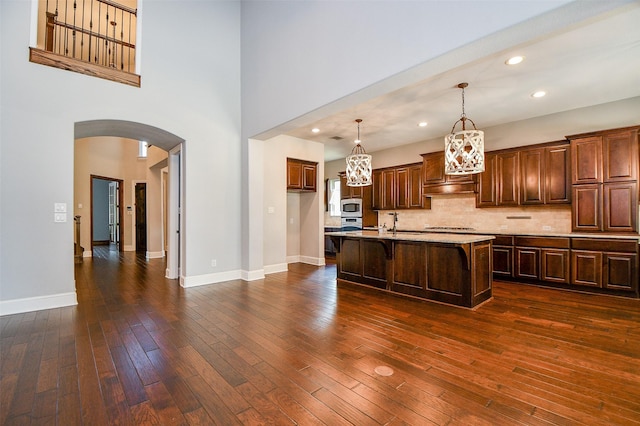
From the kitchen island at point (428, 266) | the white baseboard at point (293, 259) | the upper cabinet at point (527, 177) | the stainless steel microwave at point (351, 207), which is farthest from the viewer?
the stainless steel microwave at point (351, 207)

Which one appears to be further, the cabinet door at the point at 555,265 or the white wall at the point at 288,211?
the white wall at the point at 288,211

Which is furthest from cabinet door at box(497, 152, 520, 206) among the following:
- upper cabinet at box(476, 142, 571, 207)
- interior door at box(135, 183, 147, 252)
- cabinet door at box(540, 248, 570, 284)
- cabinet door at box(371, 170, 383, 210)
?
interior door at box(135, 183, 147, 252)

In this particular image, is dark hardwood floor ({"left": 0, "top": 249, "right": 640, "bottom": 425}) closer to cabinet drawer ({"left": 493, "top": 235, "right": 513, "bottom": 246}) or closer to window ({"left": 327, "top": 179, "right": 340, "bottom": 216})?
cabinet drawer ({"left": 493, "top": 235, "right": 513, "bottom": 246})

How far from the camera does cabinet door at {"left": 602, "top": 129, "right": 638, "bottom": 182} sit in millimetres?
4293

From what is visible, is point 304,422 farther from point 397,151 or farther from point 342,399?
point 397,151

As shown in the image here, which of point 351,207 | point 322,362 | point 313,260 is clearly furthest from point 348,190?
point 322,362

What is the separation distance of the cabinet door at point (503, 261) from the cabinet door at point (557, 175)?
1.06m

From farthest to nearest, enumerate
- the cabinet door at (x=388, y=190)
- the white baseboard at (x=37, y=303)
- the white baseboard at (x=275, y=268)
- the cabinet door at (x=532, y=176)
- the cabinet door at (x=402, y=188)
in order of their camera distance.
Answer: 1. the cabinet door at (x=388, y=190)
2. the cabinet door at (x=402, y=188)
3. the white baseboard at (x=275, y=268)
4. the cabinet door at (x=532, y=176)
5. the white baseboard at (x=37, y=303)

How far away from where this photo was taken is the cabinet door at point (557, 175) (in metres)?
4.93

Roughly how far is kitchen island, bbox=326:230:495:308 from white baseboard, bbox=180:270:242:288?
2.10 meters

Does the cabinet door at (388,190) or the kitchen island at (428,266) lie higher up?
the cabinet door at (388,190)

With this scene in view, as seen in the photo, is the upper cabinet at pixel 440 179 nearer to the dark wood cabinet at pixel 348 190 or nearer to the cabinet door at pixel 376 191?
the cabinet door at pixel 376 191

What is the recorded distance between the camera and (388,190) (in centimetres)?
756

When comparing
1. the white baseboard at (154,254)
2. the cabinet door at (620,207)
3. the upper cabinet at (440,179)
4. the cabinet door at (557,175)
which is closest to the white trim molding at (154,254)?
the white baseboard at (154,254)
